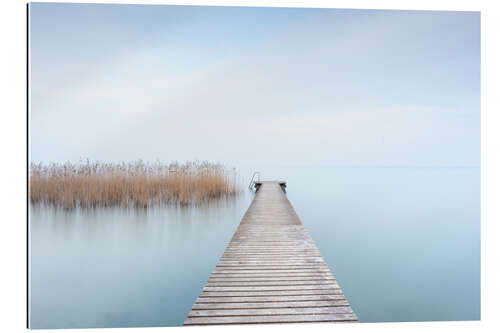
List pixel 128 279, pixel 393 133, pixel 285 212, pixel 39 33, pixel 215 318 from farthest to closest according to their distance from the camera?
pixel 285 212
pixel 393 133
pixel 128 279
pixel 39 33
pixel 215 318

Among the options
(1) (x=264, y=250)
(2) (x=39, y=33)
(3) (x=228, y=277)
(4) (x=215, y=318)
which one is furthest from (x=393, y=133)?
(2) (x=39, y=33)

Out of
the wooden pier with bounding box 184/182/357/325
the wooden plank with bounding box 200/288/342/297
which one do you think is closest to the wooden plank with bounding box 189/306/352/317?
the wooden pier with bounding box 184/182/357/325

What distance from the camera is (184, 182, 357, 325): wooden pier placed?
149 cm

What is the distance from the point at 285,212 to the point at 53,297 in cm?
313

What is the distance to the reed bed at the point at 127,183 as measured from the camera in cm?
305

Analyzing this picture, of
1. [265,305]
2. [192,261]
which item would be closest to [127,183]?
[192,261]

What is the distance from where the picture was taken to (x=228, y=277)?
1.96 m

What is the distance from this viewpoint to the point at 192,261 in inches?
144

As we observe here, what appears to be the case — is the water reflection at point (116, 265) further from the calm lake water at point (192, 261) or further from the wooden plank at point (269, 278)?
the wooden plank at point (269, 278)

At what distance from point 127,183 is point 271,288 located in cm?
390

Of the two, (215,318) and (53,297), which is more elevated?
(215,318)

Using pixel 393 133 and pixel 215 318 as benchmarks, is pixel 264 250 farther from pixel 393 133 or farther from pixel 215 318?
pixel 393 133

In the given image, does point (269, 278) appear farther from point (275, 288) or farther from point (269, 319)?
point (269, 319)
